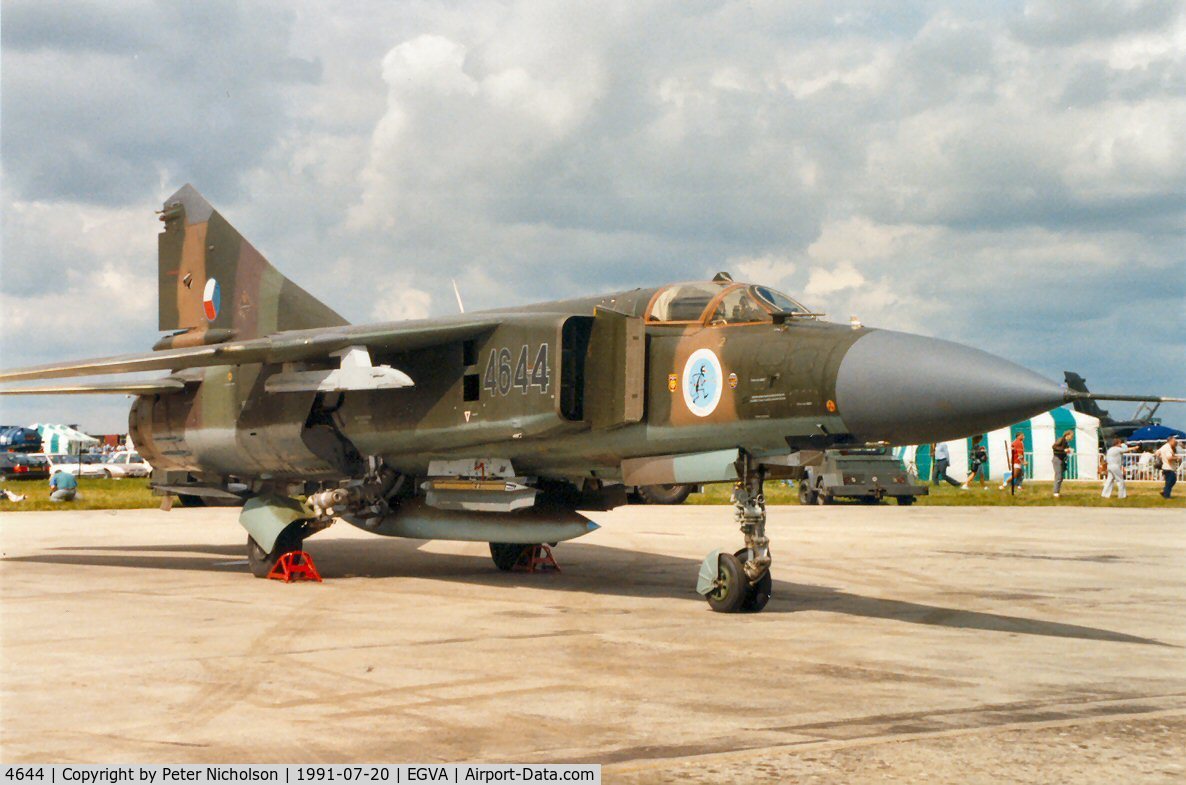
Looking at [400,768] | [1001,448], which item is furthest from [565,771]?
[1001,448]

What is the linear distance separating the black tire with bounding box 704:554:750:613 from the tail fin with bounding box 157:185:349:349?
24.3 feet

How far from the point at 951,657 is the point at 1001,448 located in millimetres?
36640

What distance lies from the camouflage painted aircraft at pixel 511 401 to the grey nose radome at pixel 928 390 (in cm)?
2

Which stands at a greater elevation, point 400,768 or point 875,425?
point 875,425

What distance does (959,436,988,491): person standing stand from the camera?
38.9 metres

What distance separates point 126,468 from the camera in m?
55.8

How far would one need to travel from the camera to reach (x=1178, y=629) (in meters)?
9.41

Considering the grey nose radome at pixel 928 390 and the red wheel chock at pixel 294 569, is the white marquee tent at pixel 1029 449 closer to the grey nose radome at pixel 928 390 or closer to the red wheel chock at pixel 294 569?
the red wheel chock at pixel 294 569

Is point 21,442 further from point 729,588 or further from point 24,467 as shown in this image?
point 729,588

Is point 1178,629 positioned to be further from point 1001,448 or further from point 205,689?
point 1001,448

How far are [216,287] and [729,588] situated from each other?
8.84 meters

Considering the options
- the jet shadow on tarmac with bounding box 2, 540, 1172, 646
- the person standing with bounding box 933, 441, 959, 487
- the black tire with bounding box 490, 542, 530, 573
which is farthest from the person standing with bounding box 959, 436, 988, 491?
the black tire with bounding box 490, 542, 530, 573

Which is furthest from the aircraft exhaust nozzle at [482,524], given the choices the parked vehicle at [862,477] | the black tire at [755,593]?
the parked vehicle at [862,477]

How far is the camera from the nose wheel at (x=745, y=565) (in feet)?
32.4
